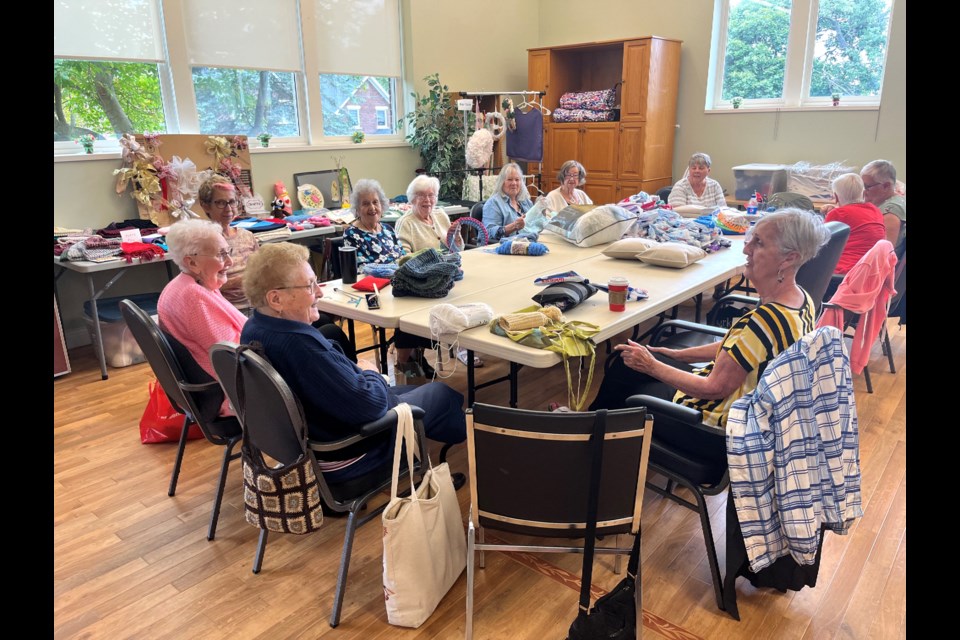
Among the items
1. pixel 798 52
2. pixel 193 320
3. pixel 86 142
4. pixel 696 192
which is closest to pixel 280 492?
pixel 193 320

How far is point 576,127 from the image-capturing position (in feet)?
22.7

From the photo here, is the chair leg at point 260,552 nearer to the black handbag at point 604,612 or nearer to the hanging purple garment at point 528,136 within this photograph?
the black handbag at point 604,612

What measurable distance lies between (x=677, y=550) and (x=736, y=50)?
592 cm

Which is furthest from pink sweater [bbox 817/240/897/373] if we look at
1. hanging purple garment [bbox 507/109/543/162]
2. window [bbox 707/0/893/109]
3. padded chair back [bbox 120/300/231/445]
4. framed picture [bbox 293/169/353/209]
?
framed picture [bbox 293/169/353/209]

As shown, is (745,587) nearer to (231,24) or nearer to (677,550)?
(677,550)

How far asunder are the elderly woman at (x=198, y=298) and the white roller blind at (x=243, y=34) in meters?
3.18

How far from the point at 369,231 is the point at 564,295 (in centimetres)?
156

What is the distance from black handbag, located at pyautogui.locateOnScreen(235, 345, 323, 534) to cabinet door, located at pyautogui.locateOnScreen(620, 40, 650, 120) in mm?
5663

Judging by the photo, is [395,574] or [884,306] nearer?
[395,574]

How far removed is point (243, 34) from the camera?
17.1ft

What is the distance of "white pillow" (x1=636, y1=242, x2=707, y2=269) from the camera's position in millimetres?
3230

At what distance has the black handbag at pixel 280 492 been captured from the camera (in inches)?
70.7

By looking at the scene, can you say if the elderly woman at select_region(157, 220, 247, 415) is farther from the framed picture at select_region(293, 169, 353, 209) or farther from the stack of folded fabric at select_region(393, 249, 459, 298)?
the framed picture at select_region(293, 169, 353, 209)
